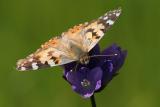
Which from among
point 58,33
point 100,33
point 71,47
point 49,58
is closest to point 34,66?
point 49,58

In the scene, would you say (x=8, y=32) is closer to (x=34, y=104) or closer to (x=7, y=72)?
(x=7, y=72)

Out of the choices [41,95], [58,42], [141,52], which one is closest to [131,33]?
[141,52]

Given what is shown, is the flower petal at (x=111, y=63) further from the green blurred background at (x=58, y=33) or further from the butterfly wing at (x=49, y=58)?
the green blurred background at (x=58, y=33)

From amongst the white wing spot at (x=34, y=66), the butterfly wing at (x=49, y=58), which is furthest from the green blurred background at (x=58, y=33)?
the white wing spot at (x=34, y=66)

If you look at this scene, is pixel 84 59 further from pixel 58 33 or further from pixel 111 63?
pixel 58 33

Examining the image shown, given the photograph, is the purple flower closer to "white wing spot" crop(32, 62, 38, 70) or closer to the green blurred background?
"white wing spot" crop(32, 62, 38, 70)

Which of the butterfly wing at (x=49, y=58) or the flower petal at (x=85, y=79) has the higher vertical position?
the butterfly wing at (x=49, y=58)
